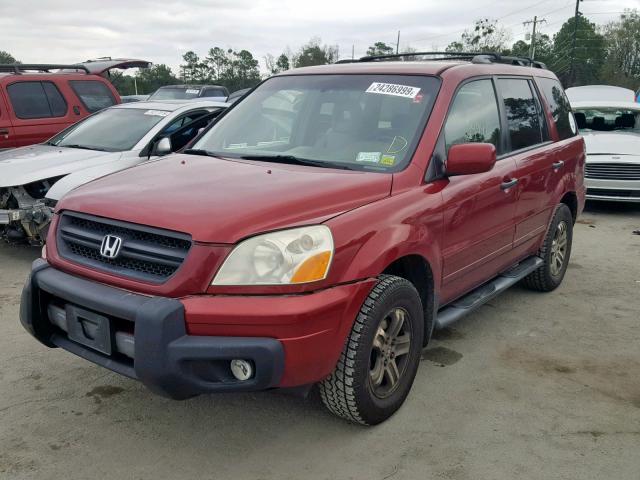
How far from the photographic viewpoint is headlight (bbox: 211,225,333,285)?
2500mm

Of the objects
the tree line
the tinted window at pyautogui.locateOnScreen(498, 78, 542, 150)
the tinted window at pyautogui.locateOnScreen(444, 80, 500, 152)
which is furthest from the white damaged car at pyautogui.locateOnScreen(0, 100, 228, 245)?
the tree line

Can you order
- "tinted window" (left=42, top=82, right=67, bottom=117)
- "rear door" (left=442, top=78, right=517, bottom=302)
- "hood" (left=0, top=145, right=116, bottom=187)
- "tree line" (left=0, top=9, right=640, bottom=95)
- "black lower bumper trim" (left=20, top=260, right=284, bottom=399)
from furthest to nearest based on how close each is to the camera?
1. "tree line" (left=0, top=9, right=640, bottom=95)
2. "tinted window" (left=42, top=82, right=67, bottom=117)
3. "hood" (left=0, top=145, right=116, bottom=187)
4. "rear door" (left=442, top=78, right=517, bottom=302)
5. "black lower bumper trim" (left=20, top=260, right=284, bottom=399)

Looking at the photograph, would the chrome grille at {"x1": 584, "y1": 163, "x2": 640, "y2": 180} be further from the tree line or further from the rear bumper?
the tree line

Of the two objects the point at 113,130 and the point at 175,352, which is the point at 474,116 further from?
the point at 113,130

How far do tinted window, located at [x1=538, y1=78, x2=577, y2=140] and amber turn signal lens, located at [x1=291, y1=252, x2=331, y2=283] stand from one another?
3105 millimetres

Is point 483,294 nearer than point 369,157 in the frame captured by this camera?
No

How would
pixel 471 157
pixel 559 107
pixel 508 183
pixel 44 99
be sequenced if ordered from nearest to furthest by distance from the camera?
pixel 471 157, pixel 508 183, pixel 559 107, pixel 44 99

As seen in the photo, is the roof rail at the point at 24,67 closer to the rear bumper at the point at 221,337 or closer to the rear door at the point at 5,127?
the rear door at the point at 5,127

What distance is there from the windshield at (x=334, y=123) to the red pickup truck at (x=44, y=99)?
554 centimetres

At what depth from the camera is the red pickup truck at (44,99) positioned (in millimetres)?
8375

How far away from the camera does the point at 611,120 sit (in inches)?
385

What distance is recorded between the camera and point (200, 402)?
10.9 ft

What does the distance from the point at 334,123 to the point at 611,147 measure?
6.74m

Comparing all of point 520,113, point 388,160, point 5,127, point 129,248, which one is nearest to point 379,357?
point 388,160
